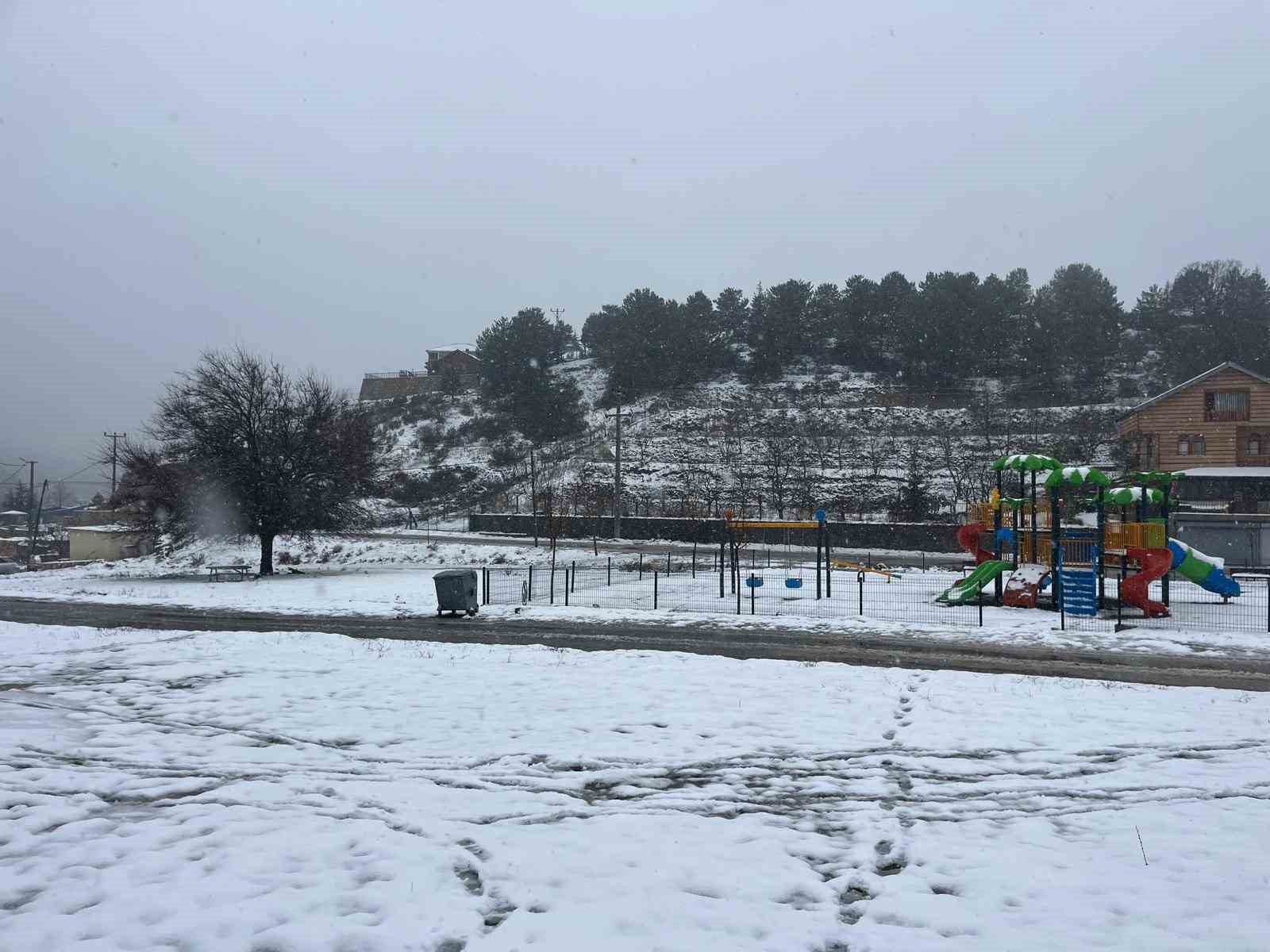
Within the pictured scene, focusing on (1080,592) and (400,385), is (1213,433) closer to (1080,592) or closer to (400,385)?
(1080,592)

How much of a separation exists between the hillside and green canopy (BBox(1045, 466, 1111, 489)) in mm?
27261

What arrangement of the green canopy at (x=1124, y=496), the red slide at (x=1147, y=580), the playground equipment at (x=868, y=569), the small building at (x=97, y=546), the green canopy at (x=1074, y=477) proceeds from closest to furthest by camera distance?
the red slide at (x=1147, y=580), the green canopy at (x=1074, y=477), the green canopy at (x=1124, y=496), the playground equipment at (x=868, y=569), the small building at (x=97, y=546)

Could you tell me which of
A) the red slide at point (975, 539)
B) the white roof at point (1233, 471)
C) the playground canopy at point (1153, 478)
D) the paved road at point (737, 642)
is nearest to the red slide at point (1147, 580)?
the playground canopy at point (1153, 478)

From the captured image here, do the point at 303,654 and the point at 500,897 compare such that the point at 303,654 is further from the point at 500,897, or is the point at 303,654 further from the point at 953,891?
the point at 953,891

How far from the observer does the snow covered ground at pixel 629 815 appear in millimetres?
5012

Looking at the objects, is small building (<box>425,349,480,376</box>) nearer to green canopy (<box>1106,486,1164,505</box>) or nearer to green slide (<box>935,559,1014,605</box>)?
green slide (<box>935,559,1014,605</box>)

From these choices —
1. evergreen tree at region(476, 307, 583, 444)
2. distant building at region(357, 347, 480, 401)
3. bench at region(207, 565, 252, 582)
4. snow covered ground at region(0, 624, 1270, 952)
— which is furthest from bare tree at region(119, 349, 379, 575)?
distant building at region(357, 347, 480, 401)

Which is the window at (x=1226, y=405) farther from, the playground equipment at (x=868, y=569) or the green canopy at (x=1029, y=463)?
the green canopy at (x=1029, y=463)

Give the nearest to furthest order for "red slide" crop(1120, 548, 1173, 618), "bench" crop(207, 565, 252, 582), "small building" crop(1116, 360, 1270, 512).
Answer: "red slide" crop(1120, 548, 1173, 618) → "bench" crop(207, 565, 252, 582) → "small building" crop(1116, 360, 1270, 512)

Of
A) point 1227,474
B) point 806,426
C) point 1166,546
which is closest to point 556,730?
point 1166,546

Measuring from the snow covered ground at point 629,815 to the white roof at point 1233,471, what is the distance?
1570 inches

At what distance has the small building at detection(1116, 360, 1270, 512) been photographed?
45.7 metres

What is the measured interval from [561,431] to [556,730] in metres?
69.1

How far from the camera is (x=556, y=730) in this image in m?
9.28
